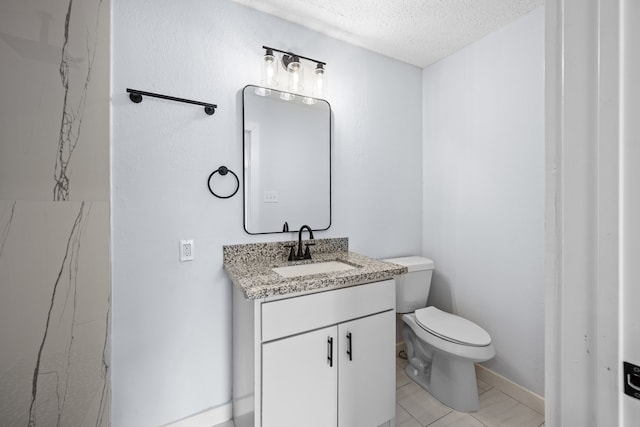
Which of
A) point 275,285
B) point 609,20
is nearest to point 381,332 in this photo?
point 275,285

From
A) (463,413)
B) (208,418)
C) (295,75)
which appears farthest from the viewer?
(295,75)

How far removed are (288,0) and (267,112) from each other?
62cm

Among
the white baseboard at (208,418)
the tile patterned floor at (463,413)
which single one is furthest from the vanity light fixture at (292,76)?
the tile patterned floor at (463,413)

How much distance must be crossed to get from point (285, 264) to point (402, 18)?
5.51 feet

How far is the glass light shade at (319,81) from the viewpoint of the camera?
5.93ft

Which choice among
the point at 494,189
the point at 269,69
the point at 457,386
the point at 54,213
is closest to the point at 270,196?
the point at 269,69

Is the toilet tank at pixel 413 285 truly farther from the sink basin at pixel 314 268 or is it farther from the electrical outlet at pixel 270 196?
the electrical outlet at pixel 270 196

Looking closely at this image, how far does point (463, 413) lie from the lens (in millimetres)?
1658

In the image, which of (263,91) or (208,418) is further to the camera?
(263,91)

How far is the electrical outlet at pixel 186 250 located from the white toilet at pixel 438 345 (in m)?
1.40

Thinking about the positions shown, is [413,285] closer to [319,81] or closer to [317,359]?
[317,359]

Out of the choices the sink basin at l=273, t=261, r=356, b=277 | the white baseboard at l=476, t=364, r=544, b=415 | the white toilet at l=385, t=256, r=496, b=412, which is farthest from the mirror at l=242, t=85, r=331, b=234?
the white baseboard at l=476, t=364, r=544, b=415

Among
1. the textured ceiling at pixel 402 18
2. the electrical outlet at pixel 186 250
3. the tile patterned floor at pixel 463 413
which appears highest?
the textured ceiling at pixel 402 18

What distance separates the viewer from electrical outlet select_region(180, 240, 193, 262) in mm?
1493
